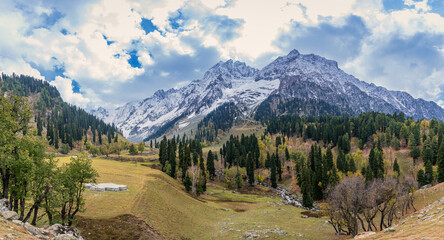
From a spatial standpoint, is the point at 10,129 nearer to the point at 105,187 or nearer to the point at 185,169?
the point at 105,187

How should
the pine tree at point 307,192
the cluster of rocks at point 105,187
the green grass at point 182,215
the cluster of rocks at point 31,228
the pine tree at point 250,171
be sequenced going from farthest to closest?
the pine tree at point 250,171 → the pine tree at point 307,192 → the cluster of rocks at point 105,187 → the green grass at point 182,215 → the cluster of rocks at point 31,228

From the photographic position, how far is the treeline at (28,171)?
28.9 m

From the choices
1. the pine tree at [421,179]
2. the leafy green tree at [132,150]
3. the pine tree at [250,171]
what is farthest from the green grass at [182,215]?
the leafy green tree at [132,150]

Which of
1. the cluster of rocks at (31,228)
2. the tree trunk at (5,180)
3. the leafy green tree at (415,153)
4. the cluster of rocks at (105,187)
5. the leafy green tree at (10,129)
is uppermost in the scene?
the leafy green tree at (10,129)

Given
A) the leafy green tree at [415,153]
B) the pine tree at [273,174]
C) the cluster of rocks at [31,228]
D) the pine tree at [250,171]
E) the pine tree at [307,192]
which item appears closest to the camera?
the cluster of rocks at [31,228]

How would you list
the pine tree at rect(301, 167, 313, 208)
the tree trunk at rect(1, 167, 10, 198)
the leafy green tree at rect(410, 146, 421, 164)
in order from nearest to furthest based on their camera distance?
the tree trunk at rect(1, 167, 10, 198), the pine tree at rect(301, 167, 313, 208), the leafy green tree at rect(410, 146, 421, 164)

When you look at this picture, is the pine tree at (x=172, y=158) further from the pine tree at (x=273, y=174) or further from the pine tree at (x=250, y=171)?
the pine tree at (x=273, y=174)

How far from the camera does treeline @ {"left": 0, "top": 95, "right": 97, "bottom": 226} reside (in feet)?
94.8

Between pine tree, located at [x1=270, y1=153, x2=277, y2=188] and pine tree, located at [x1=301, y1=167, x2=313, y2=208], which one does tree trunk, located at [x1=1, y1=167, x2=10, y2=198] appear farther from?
pine tree, located at [x1=270, y1=153, x2=277, y2=188]

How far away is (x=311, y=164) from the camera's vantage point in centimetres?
13450

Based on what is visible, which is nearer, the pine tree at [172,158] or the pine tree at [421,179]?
the pine tree at [421,179]

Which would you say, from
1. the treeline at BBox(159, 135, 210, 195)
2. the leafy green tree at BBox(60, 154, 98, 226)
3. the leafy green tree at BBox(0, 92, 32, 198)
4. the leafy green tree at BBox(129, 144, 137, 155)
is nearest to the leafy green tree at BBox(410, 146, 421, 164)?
the treeline at BBox(159, 135, 210, 195)

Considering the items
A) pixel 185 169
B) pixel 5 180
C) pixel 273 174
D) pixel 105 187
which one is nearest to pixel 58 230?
pixel 5 180

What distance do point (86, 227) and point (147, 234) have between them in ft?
35.4
